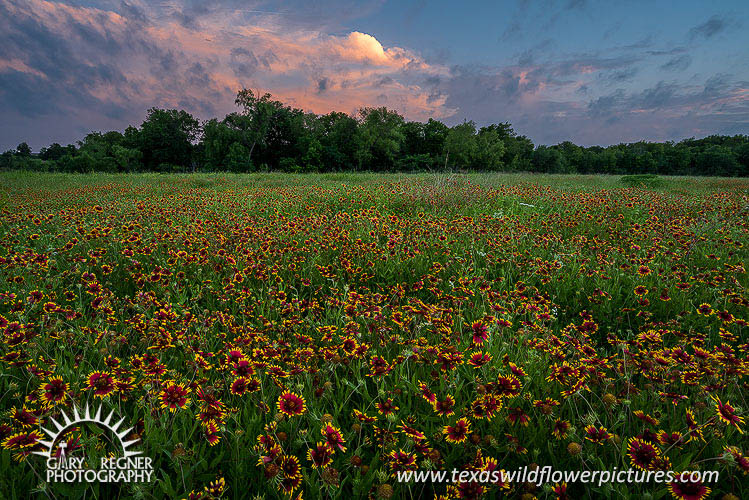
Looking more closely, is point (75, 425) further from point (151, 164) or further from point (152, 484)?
point (151, 164)

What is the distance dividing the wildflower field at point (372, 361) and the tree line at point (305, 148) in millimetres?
41619

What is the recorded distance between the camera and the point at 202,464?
1.40m

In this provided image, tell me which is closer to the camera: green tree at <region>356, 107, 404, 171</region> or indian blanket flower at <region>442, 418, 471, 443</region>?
indian blanket flower at <region>442, 418, 471, 443</region>

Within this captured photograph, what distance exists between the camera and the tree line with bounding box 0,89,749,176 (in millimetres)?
52875

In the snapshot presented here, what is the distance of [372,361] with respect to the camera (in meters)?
1.66

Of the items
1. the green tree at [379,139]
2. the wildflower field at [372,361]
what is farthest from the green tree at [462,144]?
the wildflower field at [372,361]

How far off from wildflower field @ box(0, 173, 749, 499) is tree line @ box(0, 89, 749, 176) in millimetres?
41619

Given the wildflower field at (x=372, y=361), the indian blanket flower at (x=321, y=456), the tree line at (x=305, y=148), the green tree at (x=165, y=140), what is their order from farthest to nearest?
1. the green tree at (x=165, y=140)
2. the tree line at (x=305, y=148)
3. the wildflower field at (x=372, y=361)
4. the indian blanket flower at (x=321, y=456)

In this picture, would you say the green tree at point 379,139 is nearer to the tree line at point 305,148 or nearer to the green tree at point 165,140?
the tree line at point 305,148

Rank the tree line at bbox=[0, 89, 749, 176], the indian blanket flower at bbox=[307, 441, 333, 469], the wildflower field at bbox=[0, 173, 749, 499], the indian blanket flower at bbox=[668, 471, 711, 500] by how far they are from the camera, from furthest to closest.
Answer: the tree line at bbox=[0, 89, 749, 176]
the wildflower field at bbox=[0, 173, 749, 499]
the indian blanket flower at bbox=[307, 441, 333, 469]
the indian blanket flower at bbox=[668, 471, 711, 500]

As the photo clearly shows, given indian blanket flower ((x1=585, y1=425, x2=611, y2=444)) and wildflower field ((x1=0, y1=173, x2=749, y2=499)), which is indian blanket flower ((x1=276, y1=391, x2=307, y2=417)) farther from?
indian blanket flower ((x1=585, y1=425, x2=611, y2=444))

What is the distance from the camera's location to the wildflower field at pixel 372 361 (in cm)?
131

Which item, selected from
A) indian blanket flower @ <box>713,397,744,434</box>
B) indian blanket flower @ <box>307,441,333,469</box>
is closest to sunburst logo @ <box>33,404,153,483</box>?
indian blanket flower @ <box>307,441,333,469</box>

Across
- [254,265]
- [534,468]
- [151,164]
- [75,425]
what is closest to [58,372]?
[75,425]
